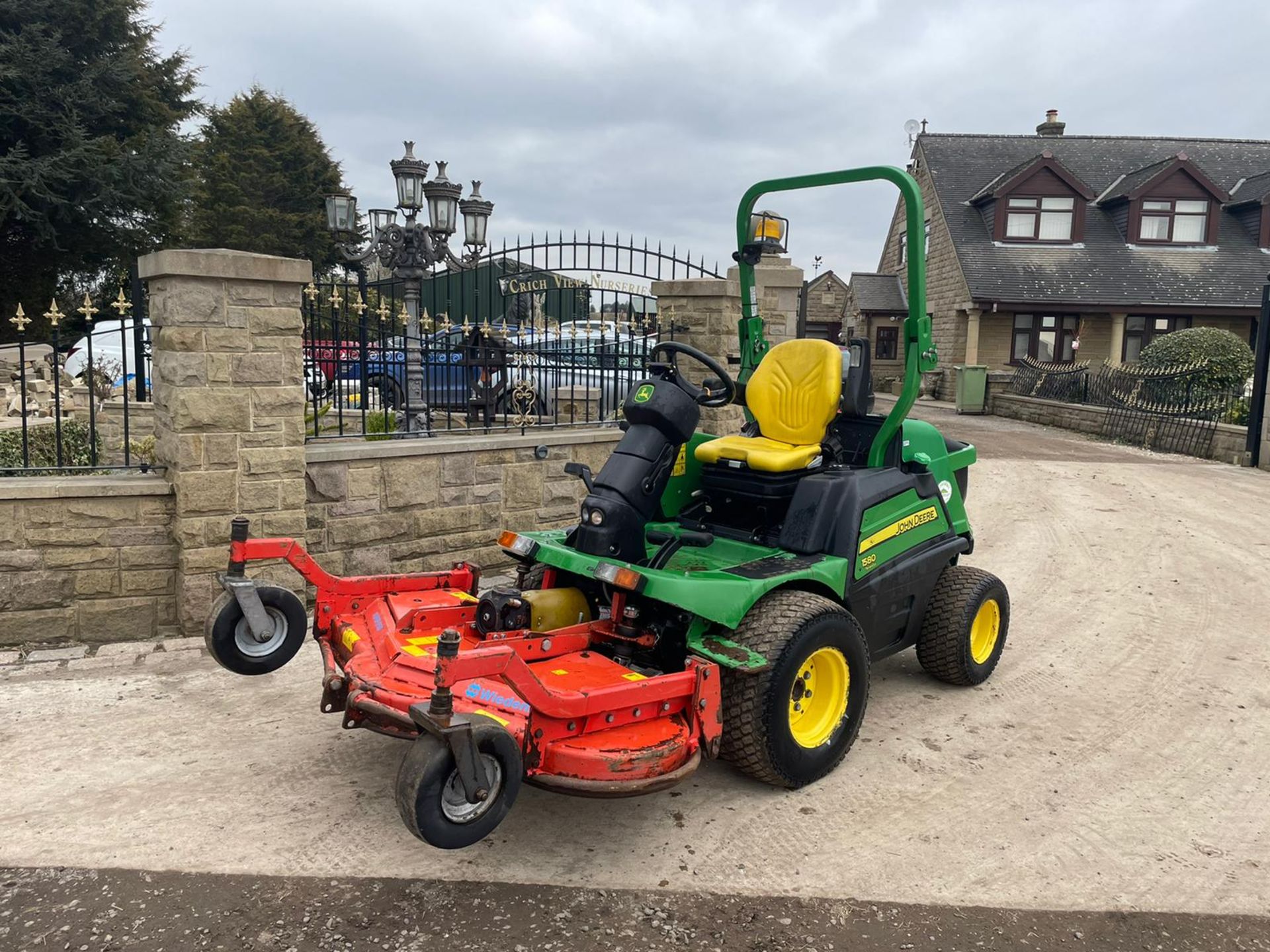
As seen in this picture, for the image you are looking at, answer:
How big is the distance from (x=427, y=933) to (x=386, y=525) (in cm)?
354

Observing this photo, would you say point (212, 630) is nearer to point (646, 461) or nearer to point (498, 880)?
point (498, 880)

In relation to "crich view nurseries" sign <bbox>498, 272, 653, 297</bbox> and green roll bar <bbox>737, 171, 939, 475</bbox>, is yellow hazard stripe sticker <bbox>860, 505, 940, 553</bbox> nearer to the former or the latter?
green roll bar <bbox>737, 171, 939, 475</bbox>

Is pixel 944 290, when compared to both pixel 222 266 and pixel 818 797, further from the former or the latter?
pixel 818 797

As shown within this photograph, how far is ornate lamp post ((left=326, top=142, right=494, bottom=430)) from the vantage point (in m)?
8.73

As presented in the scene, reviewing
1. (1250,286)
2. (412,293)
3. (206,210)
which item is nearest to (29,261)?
(206,210)

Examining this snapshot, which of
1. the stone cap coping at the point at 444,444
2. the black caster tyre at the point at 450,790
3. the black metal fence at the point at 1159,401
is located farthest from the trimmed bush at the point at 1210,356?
the black caster tyre at the point at 450,790

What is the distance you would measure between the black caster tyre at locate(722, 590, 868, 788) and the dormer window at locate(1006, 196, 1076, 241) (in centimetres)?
2399

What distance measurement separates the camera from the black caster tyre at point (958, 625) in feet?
15.0

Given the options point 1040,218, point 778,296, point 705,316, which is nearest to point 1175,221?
point 1040,218

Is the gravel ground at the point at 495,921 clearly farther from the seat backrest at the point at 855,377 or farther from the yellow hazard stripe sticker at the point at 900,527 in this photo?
the seat backrest at the point at 855,377

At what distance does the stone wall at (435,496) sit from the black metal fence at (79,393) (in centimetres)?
109

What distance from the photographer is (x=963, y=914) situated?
9.49 feet

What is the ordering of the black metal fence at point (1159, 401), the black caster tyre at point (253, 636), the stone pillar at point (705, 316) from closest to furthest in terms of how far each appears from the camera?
A: the black caster tyre at point (253, 636)
the stone pillar at point (705, 316)
the black metal fence at point (1159, 401)

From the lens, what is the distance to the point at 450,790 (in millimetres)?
2617
